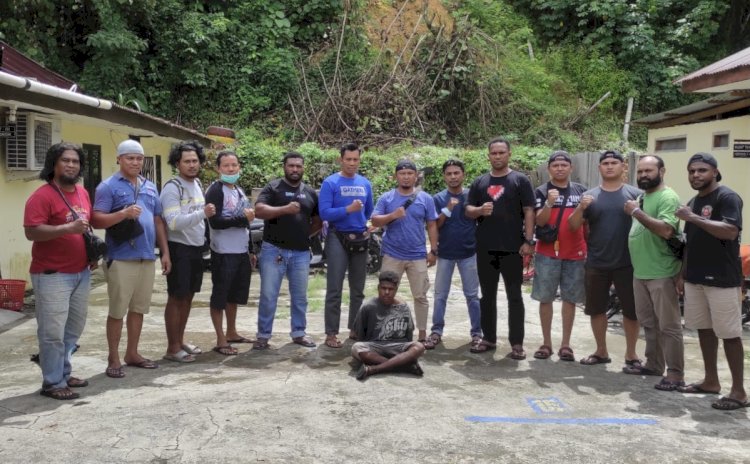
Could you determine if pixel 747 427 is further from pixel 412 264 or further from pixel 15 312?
pixel 15 312

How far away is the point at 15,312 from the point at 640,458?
256 inches

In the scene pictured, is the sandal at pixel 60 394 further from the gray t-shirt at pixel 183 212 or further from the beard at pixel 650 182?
the beard at pixel 650 182

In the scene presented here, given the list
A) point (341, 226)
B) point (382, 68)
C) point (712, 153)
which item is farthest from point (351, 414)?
point (382, 68)

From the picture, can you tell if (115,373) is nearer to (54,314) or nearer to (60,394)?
(60,394)

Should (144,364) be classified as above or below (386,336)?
below

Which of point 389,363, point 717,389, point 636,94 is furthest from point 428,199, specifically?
point 636,94

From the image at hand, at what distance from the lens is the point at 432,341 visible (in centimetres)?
618

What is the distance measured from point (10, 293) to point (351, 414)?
4.98m

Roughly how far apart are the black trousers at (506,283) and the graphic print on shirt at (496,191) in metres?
0.49

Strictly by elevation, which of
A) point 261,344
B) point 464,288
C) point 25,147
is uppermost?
point 25,147

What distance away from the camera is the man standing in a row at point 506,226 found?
578cm

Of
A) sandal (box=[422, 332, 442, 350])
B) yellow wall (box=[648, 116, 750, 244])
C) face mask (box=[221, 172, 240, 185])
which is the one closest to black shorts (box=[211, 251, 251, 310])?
face mask (box=[221, 172, 240, 185])

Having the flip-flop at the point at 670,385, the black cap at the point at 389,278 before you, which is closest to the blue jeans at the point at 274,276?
the black cap at the point at 389,278

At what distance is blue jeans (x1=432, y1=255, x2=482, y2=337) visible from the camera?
6.18m
